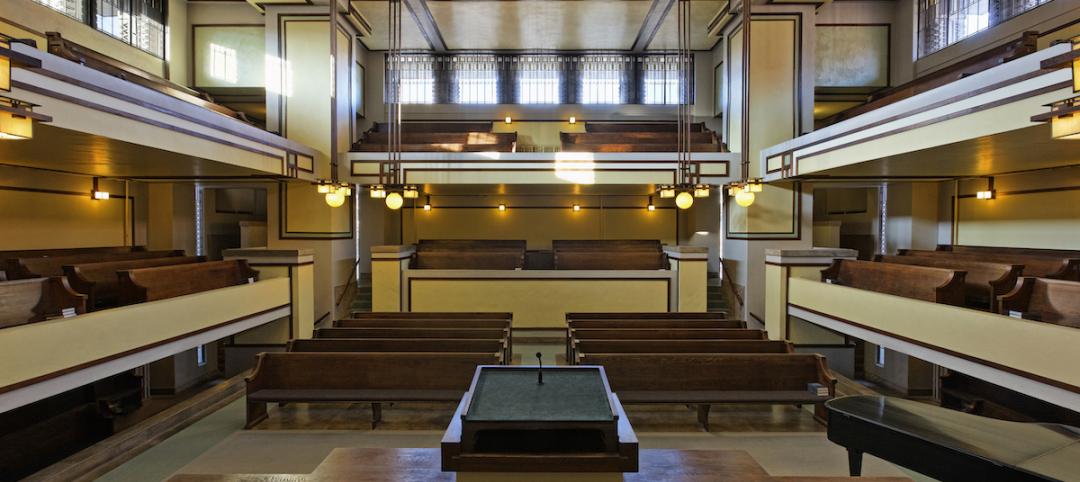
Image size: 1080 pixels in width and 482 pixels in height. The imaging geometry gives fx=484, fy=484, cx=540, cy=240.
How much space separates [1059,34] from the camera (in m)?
7.66

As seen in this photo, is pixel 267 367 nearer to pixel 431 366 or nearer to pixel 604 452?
pixel 431 366

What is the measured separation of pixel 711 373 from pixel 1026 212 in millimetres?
7007

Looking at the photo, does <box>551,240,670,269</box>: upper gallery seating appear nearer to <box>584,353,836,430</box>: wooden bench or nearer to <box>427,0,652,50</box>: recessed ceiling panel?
<box>584,353,836,430</box>: wooden bench

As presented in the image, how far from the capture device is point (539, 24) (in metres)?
11.3

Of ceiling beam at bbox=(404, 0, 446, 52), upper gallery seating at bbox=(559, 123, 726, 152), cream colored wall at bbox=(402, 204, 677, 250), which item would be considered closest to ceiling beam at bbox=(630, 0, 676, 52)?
upper gallery seating at bbox=(559, 123, 726, 152)

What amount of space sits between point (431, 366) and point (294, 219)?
6.64m

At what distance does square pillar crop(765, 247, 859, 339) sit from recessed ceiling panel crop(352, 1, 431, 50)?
894 cm

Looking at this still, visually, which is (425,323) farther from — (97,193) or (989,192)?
(989,192)

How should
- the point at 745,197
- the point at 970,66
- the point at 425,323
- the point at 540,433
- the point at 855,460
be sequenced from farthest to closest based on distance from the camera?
the point at 970,66, the point at 425,323, the point at 745,197, the point at 855,460, the point at 540,433

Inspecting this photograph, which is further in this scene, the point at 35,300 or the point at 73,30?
the point at 73,30

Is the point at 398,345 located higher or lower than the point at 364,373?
Answer: higher

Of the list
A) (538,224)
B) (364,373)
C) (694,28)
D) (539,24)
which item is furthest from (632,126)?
(364,373)

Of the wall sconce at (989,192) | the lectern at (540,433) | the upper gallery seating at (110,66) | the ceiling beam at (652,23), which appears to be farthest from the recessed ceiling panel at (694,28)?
the lectern at (540,433)

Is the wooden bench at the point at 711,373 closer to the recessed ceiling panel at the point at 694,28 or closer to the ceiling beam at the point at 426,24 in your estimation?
the recessed ceiling panel at the point at 694,28
